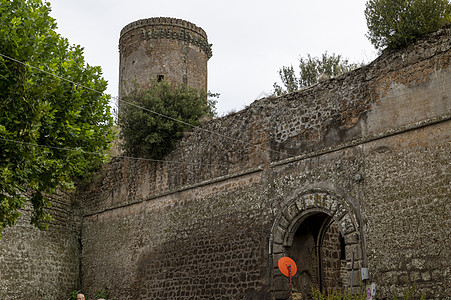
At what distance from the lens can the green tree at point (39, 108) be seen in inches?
367

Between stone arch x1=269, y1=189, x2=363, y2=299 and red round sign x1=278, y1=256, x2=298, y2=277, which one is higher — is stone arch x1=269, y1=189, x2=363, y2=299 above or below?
above

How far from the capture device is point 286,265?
10.7m

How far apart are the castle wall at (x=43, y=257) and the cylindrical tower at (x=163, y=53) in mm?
5619

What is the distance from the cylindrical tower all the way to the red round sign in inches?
424

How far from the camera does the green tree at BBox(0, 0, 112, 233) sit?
30.6 ft

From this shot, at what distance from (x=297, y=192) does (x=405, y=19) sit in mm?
4086

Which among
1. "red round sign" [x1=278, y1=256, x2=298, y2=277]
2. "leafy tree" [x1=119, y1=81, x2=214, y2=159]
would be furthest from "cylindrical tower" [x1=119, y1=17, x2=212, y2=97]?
"red round sign" [x1=278, y1=256, x2=298, y2=277]

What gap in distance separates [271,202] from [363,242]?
248 cm

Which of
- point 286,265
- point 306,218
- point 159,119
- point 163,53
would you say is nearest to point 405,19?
point 306,218

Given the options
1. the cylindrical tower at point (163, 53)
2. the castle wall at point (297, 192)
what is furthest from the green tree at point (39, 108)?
the cylindrical tower at point (163, 53)

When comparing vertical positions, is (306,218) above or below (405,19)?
below

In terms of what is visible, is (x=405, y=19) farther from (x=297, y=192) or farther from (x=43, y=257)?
(x=43, y=257)

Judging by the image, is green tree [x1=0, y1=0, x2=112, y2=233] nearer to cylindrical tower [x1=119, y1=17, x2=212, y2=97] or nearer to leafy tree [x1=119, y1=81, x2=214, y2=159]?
leafy tree [x1=119, y1=81, x2=214, y2=159]

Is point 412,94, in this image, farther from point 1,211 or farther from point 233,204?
point 1,211
